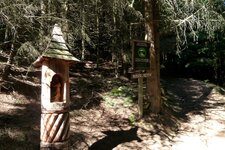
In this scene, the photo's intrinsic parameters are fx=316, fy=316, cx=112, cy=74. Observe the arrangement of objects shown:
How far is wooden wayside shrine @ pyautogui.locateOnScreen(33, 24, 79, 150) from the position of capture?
6.14 meters

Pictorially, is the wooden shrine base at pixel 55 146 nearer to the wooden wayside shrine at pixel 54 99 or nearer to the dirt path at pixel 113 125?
the wooden wayside shrine at pixel 54 99

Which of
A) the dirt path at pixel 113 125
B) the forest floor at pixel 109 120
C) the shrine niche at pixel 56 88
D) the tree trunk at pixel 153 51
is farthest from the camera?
the tree trunk at pixel 153 51

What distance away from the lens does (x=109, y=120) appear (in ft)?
30.9

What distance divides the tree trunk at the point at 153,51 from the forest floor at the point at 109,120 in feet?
1.71

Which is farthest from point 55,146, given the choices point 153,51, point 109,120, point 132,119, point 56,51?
point 153,51

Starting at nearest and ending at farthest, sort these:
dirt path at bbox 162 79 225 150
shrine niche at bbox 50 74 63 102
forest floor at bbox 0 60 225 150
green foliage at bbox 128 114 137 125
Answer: shrine niche at bbox 50 74 63 102 → forest floor at bbox 0 60 225 150 → dirt path at bbox 162 79 225 150 → green foliage at bbox 128 114 137 125

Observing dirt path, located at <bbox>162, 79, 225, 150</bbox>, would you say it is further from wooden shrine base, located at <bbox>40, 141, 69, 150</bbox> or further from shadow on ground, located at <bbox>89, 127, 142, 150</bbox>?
wooden shrine base, located at <bbox>40, 141, 69, 150</bbox>

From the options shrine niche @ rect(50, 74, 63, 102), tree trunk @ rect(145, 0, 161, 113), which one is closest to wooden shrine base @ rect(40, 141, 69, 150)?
shrine niche @ rect(50, 74, 63, 102)

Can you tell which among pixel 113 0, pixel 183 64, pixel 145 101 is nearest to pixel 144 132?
pixel 145 101

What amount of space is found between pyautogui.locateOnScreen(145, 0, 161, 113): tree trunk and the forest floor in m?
0.52

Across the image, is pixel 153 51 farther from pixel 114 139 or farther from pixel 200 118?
pixel 114 139

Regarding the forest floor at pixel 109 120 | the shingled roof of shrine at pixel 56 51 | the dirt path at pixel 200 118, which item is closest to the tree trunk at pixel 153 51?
the forest floor at pixel 109 120

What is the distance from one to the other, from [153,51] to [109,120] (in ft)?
9.17

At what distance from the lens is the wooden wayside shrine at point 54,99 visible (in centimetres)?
614
